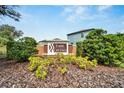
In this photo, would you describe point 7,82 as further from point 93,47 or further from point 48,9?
point 48,9

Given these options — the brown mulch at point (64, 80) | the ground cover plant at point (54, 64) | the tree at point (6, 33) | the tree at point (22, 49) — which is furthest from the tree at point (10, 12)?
the brown mulch at point (64, 80)

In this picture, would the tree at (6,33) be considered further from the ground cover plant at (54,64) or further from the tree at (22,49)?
the ground cover plant at (54,64)

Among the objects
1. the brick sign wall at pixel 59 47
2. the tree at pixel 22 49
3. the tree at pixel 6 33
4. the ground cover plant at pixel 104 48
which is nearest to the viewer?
the ground cover plant at pixel 104 48

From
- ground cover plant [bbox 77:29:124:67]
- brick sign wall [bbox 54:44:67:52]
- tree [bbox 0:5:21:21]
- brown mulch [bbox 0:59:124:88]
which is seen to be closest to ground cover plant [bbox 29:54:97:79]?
brown mulch [bbox 0:59:124:88]

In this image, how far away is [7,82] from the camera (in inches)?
206

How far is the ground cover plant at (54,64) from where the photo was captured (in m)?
5.57

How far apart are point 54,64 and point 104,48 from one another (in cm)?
245

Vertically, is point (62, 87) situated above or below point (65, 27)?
below

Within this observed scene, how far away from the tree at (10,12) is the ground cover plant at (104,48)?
3.41 m

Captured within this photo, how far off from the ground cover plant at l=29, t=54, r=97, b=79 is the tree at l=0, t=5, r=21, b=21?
3673 mm

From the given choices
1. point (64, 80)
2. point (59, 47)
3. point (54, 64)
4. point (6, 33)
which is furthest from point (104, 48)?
point (6, 33)

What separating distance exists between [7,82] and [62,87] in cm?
135

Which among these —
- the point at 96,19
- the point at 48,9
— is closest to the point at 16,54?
the point at 48,9
